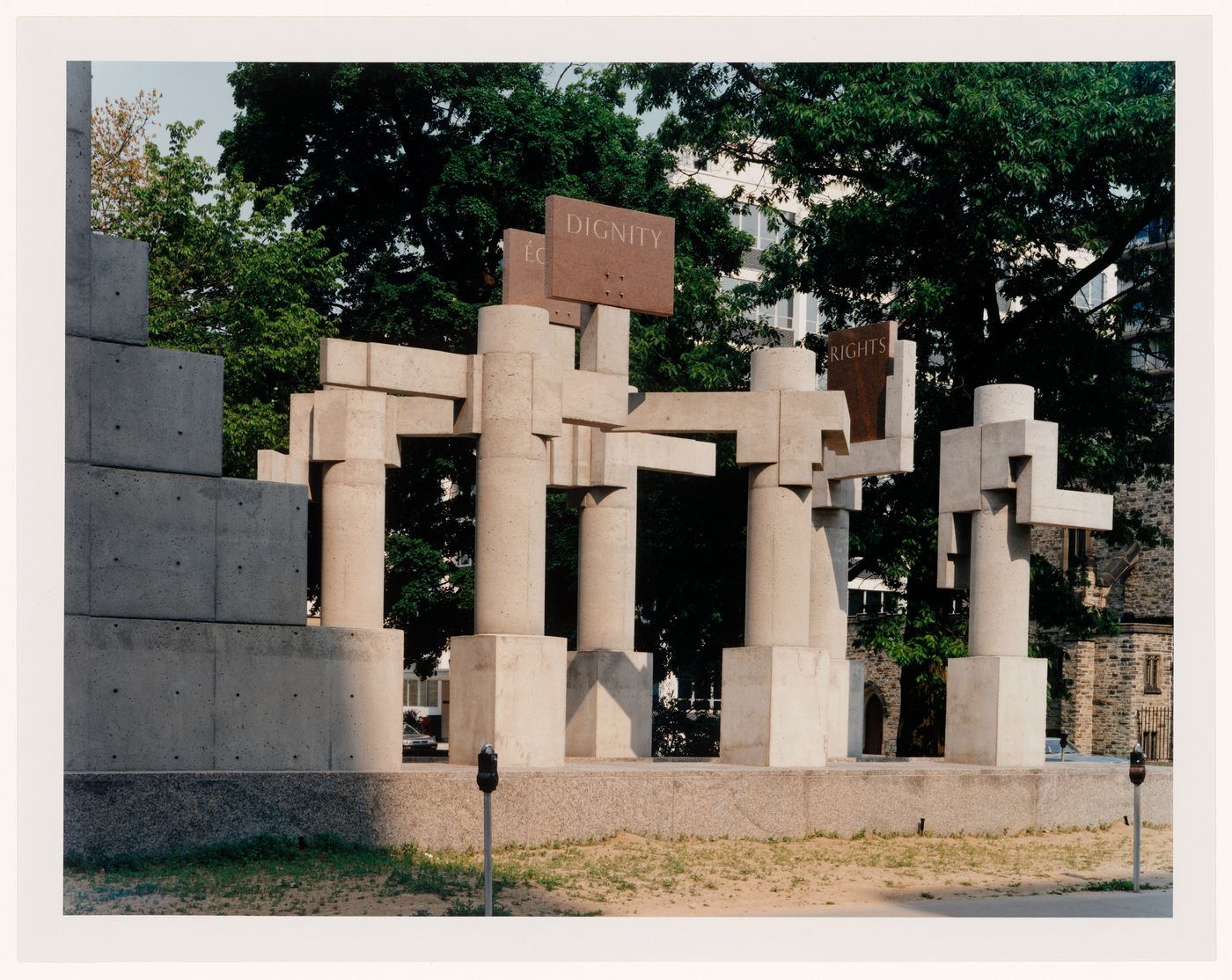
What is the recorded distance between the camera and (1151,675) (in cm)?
5416

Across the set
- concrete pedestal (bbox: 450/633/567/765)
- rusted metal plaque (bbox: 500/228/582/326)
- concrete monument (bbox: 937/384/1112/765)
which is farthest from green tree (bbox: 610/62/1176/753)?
concrete pedestal (bbox: 450/633/567/765)

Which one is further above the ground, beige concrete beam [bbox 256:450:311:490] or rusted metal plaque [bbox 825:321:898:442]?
rusted metal plaque [bbox 825:321:898:442]

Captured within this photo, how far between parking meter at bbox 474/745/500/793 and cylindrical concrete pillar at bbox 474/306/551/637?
614 centimetres

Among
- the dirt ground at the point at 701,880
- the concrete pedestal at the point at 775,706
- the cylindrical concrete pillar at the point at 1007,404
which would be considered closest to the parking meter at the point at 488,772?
the dirt ground at the point at 701,880

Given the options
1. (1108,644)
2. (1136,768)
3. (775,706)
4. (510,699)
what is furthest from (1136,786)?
(1108,644)

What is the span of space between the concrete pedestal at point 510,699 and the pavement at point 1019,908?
16.7ft

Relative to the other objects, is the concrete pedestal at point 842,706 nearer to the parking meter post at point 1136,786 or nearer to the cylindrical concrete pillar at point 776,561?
the cylindrical concrete pillar at point 776,561

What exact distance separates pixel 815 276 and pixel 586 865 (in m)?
17.4

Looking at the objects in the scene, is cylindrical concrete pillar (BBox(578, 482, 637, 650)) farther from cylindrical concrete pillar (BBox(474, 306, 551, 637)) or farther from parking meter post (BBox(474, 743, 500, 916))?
parking meter post (BBox(474, 743, 500, 916))

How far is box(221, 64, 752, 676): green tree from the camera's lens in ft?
112

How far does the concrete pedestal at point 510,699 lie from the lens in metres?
20.3

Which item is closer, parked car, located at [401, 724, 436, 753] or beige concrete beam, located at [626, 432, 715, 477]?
beige concrete beam, located at [626, 432, 715, 477]

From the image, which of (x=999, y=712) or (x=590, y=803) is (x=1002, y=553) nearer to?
(x=999, y=712)

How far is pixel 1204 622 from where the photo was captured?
15.0 meters
